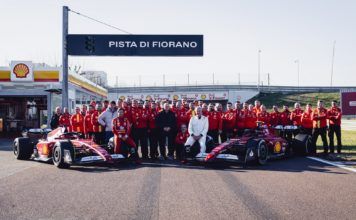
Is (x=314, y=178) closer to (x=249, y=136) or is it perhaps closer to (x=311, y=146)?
(x=249, y=136)

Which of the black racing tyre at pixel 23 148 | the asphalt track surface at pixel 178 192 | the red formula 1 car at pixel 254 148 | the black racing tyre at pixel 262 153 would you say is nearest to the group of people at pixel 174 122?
the red formula 1 car at pixel 254 148

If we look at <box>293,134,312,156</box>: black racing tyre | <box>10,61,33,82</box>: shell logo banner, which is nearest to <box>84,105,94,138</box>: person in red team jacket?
<box>293,134,312,156</box>: black racing tyre

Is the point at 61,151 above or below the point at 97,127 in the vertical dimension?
below

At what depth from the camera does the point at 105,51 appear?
21.1 metres

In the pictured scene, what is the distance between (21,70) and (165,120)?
1455 cm

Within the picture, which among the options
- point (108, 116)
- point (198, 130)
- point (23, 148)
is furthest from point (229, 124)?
point (23, 148)

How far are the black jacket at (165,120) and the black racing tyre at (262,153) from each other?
3.01 meters

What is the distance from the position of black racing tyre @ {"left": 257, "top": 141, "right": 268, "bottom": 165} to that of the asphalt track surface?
46 centimetres

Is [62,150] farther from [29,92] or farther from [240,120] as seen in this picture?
[29,92]

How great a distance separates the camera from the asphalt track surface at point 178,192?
6.29 m

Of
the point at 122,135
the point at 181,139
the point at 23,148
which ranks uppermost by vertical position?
the point at 122,135

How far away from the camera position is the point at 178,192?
25.8 feet

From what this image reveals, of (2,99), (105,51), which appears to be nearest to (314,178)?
(105,51)

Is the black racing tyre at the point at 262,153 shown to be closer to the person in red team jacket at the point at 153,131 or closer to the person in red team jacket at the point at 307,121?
the person in red team jacket at the point at 153,131
